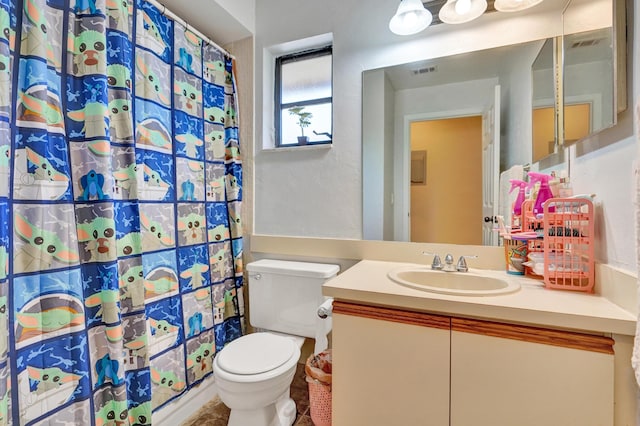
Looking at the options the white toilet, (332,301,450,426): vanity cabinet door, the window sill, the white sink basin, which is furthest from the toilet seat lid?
the window sill

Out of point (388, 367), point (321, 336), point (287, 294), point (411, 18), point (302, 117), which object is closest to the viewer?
point (388, 367)

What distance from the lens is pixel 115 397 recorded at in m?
1.17

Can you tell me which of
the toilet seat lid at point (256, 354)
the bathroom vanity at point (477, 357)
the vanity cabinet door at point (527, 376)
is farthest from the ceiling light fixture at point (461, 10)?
the toilet seat lid at point (256, 354)

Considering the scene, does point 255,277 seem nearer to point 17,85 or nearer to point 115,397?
point 115,397

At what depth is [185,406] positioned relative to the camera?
1590 millimetres

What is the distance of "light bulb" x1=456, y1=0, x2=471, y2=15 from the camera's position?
1.37m

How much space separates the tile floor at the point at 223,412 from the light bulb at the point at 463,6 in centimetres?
215

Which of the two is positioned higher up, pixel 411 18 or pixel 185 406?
pixel 411 18

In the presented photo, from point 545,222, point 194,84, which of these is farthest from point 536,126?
point 194,84

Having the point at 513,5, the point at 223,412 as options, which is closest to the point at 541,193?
the point at 513,5

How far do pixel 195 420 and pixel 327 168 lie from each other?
61.9 inches

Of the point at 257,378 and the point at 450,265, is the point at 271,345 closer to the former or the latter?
the point at 257,378

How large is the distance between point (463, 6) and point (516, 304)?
1326 mm

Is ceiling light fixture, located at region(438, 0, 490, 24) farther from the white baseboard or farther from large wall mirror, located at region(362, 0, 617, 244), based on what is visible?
the white baseboard
